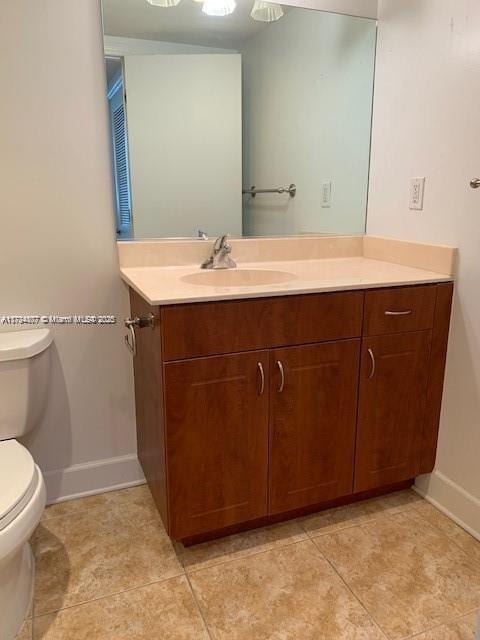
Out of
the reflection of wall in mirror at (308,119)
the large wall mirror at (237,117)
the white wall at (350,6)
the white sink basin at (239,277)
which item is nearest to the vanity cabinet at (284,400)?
the white sink basin at (239,277)

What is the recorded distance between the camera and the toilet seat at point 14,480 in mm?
1103

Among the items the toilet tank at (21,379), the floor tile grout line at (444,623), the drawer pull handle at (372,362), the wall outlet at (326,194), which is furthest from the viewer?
the wall outlet at (326,194)

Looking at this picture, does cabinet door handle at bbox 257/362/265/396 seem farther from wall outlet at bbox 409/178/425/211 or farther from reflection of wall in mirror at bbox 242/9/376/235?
wall outlet at bbox 409/178/425/211

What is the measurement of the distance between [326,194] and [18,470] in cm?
159

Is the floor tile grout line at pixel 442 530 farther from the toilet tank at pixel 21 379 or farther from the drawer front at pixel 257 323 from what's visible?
the toilet tank at pixel 21 379

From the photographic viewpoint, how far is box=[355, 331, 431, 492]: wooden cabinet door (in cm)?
157

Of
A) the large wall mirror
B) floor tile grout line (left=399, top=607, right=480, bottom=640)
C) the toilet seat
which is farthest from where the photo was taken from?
the large wall mirror

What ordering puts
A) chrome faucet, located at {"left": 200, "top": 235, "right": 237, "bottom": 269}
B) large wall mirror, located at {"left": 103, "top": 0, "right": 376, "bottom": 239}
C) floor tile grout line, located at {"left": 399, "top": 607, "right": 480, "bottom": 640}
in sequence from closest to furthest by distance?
floor tile grout line, located at {"left": 399, "top": 607, "right": 480, "bottom": 640}
large wall mirror, located at {"left": 103, "top": 0, "right": 376, "bottom": 239}
chrome faucet, located at {"left": 200, "top": 235, "right": 237, "bottom": 269}

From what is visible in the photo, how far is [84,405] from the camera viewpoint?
1.78m

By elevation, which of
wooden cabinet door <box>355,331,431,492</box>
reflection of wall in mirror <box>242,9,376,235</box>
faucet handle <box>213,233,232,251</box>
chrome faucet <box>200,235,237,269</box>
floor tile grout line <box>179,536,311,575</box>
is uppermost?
reflection of wall in mirror <box>242,9,376,235</box>

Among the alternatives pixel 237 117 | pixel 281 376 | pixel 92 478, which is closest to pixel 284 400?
pixel 281 376

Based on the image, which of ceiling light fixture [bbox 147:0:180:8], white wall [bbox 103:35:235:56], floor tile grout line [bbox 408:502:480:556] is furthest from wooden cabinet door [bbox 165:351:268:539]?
ceiling light fixture [bbox 147:0:180:8]

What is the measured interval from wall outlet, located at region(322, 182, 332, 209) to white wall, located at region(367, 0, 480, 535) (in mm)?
274

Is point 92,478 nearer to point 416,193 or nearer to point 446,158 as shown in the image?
point 416,193
